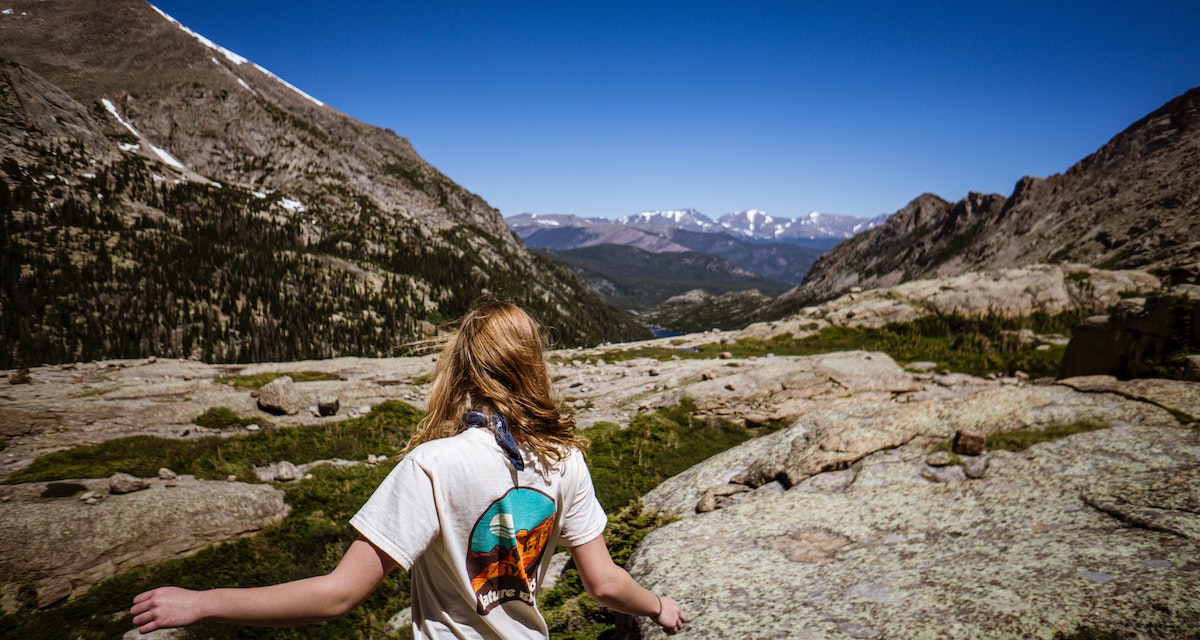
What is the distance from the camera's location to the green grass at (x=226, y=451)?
47.8 feet

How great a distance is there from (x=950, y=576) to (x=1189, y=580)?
6.52 ft

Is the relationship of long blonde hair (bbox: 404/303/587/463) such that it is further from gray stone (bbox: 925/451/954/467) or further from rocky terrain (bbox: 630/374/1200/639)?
gray stone (bbox: 925/451/954/467)

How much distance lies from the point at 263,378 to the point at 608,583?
105 feet

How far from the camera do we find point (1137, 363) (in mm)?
13594

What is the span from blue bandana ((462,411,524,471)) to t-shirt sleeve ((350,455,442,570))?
1.41 ft

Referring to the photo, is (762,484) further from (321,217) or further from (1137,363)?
A: (321,217)

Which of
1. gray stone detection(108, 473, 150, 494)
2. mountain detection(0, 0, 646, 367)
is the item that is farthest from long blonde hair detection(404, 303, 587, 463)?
mountain detection(0, 0, 646, 367)

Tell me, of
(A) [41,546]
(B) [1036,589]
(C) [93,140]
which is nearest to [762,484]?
(B) [1036,589]

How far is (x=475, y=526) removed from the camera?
3.14 metres

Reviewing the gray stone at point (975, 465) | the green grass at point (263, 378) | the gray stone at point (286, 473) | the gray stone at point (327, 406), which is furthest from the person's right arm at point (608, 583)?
the green grass at point (263, 378)

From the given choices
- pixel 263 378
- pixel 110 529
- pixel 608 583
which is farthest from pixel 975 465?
pixel 263 378

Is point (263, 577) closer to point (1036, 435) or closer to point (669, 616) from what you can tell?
point (669, 616)

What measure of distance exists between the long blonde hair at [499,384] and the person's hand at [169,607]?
4.44 ft

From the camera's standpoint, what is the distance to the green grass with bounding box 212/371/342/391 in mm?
26906
